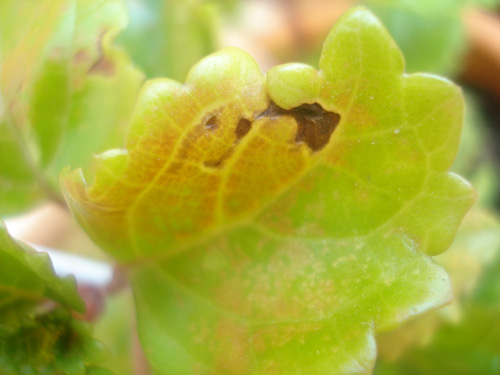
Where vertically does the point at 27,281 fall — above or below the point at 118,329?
above

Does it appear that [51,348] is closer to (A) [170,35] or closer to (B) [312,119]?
(B) [312,119]

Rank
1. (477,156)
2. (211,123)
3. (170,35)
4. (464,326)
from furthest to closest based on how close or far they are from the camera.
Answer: (477,156) < (170,35) < (464,326) < (211,123)

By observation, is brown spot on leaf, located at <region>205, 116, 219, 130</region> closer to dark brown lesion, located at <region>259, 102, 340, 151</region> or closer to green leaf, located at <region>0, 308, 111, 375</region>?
dark brown lesion, located at <region>259, 102, 340, 151</region>

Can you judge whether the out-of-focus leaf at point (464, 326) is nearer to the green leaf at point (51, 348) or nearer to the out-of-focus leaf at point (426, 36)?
the green leaf at point (51, 348)

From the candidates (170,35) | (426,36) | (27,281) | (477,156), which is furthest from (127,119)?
(477,156)

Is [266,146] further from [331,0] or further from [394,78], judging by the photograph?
[331,0]

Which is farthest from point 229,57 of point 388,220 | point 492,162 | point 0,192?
point 492,162

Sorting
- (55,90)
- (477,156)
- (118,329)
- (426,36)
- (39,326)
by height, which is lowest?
(477,156)
